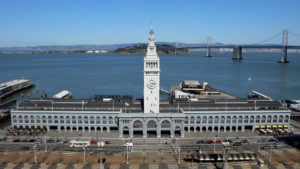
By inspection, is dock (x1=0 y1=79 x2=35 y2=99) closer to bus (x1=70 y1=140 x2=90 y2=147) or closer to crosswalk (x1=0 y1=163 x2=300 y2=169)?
bus (x1=70 y1=140 x2=90 y2=147)

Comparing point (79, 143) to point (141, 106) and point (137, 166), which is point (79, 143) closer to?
point (137, 166)

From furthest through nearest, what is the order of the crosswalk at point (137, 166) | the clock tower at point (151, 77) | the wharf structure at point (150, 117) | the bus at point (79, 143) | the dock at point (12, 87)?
the dock at point (12, 87) < the wharf structure at point (150, 117) < the clock tower at point (151, 77) < the bus at point (79, 143) < the crosswalk at point (137, 166)

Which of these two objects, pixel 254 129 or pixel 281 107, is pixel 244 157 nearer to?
pixel 254 129

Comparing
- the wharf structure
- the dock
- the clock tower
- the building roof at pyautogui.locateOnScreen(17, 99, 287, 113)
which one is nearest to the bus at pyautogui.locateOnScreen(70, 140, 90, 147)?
the wharf structure

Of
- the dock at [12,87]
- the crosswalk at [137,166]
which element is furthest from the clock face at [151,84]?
the dock at [12,87]

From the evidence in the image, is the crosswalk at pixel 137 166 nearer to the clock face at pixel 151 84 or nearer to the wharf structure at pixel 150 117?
the wharf structure at pixel 150 117

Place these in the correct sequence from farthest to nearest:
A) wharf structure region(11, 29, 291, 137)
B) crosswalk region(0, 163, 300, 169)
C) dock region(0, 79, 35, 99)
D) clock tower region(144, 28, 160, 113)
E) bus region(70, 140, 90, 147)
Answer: dock region(0, 79, 35, 99)
wharf structure region(11, 29, 291, 137)
clock tower region(144, 28, 160, 113)
bus region(70, 140, 90, 147)
crosswalk region(0, 163, 300, 169)

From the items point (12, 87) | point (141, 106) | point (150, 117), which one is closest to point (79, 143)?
point (150, 117)

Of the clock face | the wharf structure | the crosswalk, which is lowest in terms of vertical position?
the crosswalk

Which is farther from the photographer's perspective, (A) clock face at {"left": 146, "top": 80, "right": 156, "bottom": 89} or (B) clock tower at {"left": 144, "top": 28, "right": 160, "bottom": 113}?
(A) clock face at {"left": 146, "top": 80, "right": 156, "bottom": 89}
